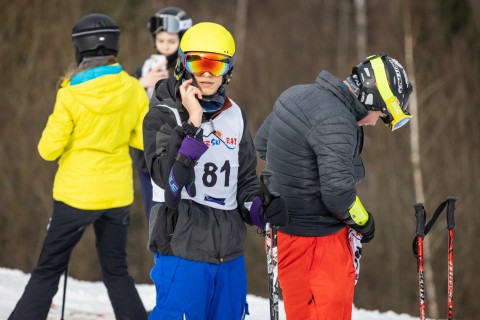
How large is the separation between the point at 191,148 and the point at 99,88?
1.74m

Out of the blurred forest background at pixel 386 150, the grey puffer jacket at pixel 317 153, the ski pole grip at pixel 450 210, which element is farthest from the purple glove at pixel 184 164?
the blurred forest background at pixel 386 150

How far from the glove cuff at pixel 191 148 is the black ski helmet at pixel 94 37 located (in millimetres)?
1840

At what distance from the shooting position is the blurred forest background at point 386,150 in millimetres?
24797

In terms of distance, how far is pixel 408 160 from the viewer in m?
25.8

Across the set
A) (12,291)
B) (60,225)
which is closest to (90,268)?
(12,291)

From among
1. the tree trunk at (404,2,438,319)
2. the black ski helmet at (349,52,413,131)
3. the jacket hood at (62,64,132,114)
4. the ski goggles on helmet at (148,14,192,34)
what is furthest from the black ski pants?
the tree trunk at (404,2,438,319)

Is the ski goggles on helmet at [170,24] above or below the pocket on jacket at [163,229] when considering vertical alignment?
above

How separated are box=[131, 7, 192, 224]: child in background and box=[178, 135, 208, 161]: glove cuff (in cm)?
241

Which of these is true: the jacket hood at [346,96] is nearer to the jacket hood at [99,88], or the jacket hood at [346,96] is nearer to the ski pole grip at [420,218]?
the ski pole grip at [420,218]

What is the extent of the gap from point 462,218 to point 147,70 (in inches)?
772

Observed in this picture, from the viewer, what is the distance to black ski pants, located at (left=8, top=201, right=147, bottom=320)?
233 inches

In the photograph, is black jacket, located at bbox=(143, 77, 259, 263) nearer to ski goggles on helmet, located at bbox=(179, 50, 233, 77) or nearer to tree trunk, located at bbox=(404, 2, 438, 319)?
ski goggles on helmet, located at bbox=(179, 50, 233, 77)

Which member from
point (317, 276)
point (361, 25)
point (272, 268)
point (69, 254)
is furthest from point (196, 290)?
point (361, 25)

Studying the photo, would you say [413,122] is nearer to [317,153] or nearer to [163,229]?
[317,153]
